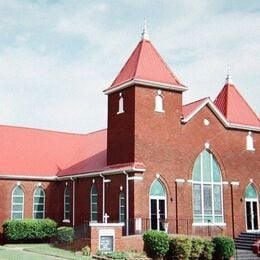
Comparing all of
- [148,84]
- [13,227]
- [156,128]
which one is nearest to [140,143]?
[156,128]

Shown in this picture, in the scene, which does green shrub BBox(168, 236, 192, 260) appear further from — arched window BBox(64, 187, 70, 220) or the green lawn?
arched window BBox(64, 187, 70, 220)

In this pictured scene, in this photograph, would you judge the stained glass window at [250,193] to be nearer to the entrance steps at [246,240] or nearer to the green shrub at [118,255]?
the entrance steps at [246,240]

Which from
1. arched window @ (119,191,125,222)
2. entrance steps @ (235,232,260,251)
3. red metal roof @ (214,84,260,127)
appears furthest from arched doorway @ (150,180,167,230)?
red metal roof @ (214,84,260,127)

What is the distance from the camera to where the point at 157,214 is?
31.0 meters

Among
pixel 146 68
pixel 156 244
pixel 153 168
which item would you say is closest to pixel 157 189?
pixel 153 168

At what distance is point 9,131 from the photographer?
41.8 metres

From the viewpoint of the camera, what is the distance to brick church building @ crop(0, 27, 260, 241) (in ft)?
102

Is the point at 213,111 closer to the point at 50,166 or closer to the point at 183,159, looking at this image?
the point at 183,159

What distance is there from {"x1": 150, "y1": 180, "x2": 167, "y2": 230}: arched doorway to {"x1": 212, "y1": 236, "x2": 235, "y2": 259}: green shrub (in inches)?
136

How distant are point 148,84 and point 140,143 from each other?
359 cm

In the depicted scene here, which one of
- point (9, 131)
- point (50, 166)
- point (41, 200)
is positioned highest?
point (9, 131)

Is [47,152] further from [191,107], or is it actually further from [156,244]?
[156,244]

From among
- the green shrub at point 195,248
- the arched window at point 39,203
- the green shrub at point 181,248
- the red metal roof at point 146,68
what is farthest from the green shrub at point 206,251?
the arched window at point 39,203

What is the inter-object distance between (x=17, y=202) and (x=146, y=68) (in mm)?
13174
